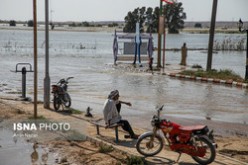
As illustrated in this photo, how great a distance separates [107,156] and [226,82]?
1692cm

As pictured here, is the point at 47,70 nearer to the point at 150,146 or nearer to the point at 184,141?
the point at 150,146

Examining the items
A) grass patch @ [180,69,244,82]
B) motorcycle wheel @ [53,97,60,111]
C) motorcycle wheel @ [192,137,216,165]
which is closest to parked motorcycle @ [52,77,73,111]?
motorcycle wheel @ [53,97,60,111]

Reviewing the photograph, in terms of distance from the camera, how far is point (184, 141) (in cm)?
938

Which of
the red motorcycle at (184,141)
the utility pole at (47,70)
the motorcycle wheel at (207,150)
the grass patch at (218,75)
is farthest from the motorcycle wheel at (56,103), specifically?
the grass patch at (218,75)

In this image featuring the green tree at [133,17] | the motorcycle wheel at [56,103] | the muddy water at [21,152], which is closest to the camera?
the muddy water at [21,152]

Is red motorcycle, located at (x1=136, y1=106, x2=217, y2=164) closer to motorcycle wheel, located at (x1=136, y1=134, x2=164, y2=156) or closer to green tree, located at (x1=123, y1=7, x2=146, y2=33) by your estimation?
motorcycle wheel, located at (x1=136, y1=134, x2=164, y2=156)

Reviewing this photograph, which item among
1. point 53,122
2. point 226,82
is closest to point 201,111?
point 53,122

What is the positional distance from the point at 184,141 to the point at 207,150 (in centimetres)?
50

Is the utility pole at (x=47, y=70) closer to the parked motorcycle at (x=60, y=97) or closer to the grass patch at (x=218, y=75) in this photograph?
the parked motorcycle at (x=60, y=97)

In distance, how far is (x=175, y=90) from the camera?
22062 mm

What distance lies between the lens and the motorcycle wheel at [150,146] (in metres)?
9.70

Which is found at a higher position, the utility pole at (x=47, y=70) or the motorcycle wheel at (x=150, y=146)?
the utility pole at (x=47, y=70)

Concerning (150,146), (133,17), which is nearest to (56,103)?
(150,146)

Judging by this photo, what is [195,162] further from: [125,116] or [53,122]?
[125,116]
